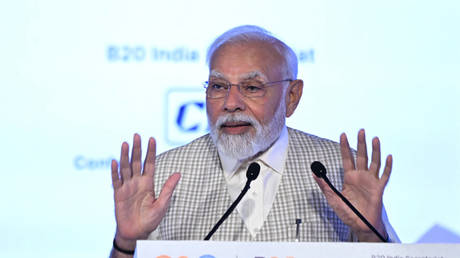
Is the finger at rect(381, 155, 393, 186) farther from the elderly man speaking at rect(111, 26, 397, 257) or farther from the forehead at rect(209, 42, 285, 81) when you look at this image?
the forehead at rect(209, 42, 285, 81)

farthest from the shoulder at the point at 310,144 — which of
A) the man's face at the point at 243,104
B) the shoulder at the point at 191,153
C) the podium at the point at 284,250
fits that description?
the podium at the point at 284,250

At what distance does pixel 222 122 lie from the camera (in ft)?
6.43

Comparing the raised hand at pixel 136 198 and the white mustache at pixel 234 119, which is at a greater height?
the white mustache at pixel 234 119

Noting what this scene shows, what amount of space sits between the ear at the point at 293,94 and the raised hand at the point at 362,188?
384 millimetres

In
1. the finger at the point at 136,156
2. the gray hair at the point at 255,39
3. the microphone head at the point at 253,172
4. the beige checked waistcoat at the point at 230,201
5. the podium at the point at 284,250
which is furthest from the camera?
the gray hair at the point at 255,39

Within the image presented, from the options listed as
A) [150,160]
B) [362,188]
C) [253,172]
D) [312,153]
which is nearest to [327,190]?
[362,188]

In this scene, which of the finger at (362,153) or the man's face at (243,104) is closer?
the finger at (362,153)

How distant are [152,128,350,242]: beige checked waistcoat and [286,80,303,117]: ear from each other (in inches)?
4.2

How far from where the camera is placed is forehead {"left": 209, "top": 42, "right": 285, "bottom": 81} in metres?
1.98

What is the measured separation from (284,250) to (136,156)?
0.55 m

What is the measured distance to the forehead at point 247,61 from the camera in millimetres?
1980

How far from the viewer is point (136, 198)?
5.72ft

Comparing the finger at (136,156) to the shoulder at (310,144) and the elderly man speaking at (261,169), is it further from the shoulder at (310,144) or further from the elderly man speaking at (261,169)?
the shoulder at (310,144)

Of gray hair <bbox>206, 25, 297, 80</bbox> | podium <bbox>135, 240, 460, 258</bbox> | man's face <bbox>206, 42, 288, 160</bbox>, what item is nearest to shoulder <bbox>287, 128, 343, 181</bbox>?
man's face <bbox>206, 42, 288, 160</bbox>
